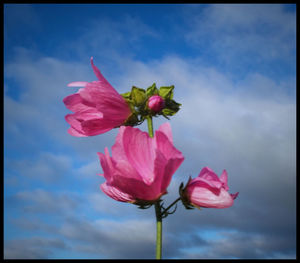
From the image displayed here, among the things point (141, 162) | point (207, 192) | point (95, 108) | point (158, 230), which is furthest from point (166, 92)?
point (158, 230)

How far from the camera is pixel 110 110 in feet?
7.08

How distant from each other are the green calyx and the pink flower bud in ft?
0.14

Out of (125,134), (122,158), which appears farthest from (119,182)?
(125,134)

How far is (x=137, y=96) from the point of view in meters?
2.23

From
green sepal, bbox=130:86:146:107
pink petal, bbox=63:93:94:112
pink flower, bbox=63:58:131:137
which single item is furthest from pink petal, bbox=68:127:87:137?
green sepal, bbox=130:86:146:107

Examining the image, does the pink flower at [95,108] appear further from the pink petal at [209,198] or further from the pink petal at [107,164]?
the pink petal at [209,198]

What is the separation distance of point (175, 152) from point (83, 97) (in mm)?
686

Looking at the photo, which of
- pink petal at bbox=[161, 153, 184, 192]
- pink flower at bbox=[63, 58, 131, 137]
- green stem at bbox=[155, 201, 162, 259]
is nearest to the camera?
pink petal at bbox=[161, 153, 184, 192]

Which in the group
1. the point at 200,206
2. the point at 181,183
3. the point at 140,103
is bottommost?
the point at 200,206

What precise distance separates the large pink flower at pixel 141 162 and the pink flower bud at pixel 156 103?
302 mm

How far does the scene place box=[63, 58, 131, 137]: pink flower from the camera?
82.9 inches

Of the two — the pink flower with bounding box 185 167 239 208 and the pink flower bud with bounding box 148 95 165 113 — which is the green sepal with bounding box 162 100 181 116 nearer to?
the pink flower bud with bounding box 148 95 165 113

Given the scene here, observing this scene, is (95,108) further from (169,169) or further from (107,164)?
(169,169)

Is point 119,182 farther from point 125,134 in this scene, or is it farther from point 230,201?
point 230,201
